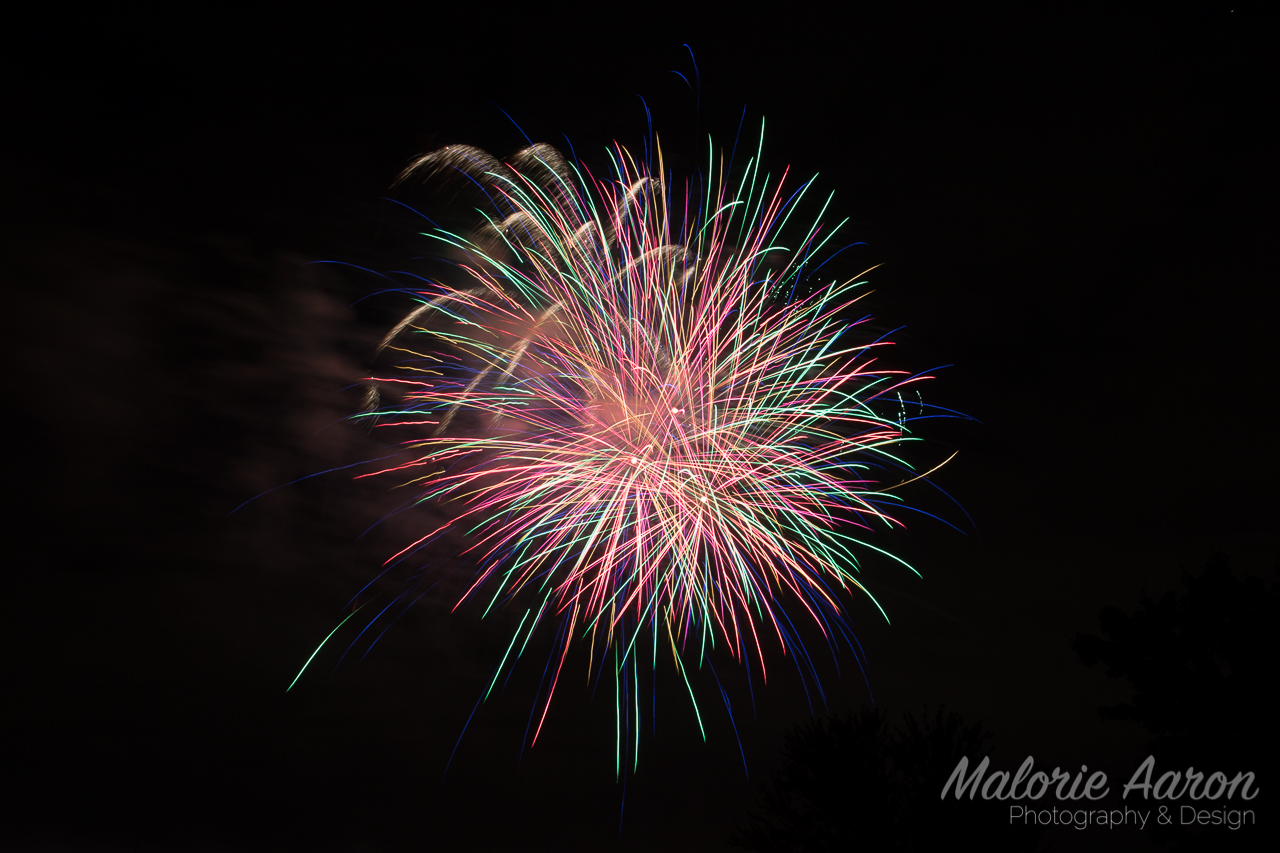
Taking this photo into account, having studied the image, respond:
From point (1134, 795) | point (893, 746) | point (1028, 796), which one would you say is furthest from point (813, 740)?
point (1134, 795)

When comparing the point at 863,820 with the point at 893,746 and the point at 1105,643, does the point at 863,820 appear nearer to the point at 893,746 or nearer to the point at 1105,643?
the point at 893,746

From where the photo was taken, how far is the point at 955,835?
1897 cm

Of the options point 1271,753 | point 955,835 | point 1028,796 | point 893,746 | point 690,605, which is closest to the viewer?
point 1271,753

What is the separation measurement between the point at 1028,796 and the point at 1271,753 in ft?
14.2

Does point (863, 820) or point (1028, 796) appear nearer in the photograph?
point (1028, 796)

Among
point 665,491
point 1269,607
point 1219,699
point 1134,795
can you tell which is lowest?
point 1134,795

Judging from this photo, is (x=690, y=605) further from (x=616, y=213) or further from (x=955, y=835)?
(x=955, y=835)

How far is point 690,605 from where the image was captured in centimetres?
1573

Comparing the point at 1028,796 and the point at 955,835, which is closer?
the point at 1028,796

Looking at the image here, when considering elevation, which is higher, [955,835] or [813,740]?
[813,740]

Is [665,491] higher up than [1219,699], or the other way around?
[665,491]

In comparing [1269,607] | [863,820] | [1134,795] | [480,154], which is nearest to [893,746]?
[863,820]

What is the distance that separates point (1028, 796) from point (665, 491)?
9822 millimetres

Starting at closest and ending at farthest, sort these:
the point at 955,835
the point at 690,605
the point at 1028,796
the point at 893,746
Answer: the point at 690,605
the point at 1028,796
the point at 955,835
the point at 893,746
